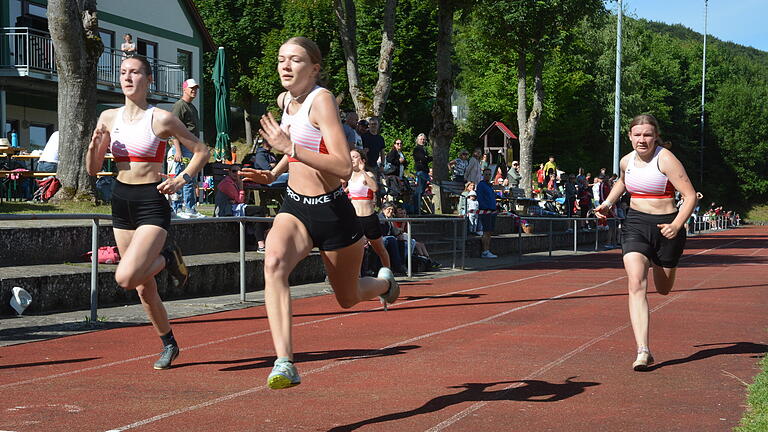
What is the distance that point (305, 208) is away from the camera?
5453 millimetres

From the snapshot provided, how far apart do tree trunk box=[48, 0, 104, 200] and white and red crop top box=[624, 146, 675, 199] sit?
37.1 feet

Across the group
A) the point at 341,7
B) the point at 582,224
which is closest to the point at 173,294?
the point at 341,7

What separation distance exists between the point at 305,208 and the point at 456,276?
1270 centimetres

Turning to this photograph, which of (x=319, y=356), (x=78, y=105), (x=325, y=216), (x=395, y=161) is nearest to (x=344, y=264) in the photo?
(x=325, y=216)

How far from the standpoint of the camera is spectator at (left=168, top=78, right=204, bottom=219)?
1364 cm

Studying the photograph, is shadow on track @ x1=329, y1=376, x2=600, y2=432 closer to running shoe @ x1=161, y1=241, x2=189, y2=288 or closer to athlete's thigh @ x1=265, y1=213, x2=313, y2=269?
athlete's thigh @ x1=265, y1=213, x2=313, y2=269

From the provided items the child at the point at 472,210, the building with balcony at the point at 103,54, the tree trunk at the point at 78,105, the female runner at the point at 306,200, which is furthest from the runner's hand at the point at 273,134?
the building with balcony at the point at 103,54

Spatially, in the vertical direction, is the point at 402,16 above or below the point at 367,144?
above

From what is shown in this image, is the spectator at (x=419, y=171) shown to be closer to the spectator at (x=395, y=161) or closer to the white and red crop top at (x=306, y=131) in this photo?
the spectator at (x=395, y=161)

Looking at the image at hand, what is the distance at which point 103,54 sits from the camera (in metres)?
32.8

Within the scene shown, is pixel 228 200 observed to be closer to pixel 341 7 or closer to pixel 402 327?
pixel 402 327

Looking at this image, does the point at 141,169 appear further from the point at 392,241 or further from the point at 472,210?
the point at 472,210

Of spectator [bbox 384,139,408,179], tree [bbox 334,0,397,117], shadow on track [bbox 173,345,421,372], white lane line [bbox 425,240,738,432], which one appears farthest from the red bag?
tree [bbox 334,0,397,117]

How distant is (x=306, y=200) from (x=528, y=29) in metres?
34.1
